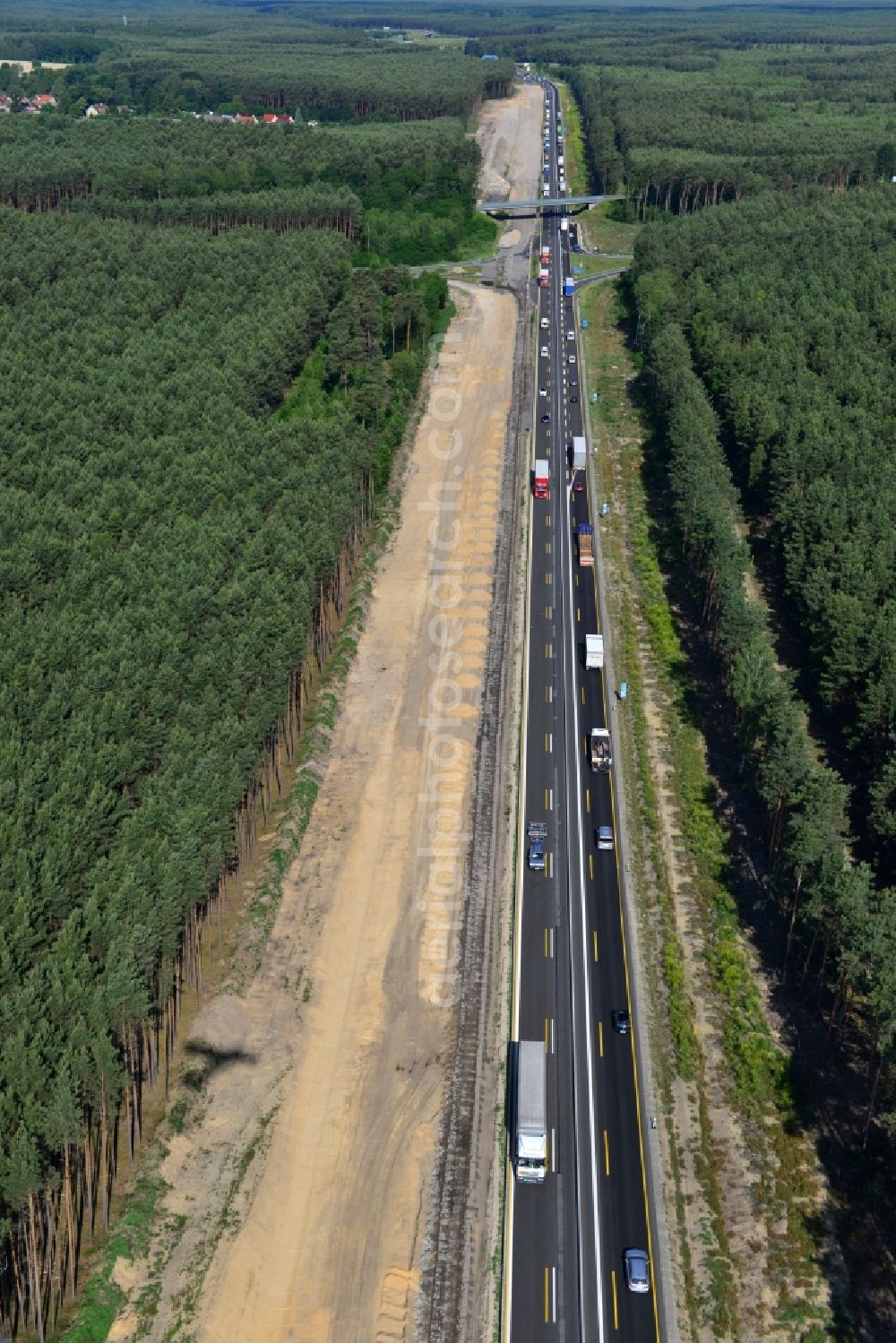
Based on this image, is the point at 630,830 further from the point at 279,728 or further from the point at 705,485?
the point at 705,485

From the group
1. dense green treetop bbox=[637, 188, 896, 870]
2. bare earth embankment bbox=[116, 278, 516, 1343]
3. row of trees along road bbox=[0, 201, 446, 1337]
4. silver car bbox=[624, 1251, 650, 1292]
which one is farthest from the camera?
dense green treetop bbox=[637, 188, 896, 870]

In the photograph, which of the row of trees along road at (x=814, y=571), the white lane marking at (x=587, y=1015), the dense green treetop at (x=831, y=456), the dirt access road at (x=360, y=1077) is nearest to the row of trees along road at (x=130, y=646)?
the dirt access road at (x=360, y=1077)

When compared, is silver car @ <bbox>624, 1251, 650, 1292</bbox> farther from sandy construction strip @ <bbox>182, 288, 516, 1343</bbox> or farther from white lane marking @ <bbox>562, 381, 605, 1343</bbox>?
sandy construction strip @ <bbox>182, 288, 516, 1343</bbox>

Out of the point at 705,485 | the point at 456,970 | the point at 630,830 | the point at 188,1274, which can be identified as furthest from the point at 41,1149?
the point at 705,485

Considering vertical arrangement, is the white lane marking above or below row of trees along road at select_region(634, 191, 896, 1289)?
below

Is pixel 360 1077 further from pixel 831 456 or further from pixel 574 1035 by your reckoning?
pixel 831 456

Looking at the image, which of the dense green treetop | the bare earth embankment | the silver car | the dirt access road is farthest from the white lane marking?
the dense green treetop
